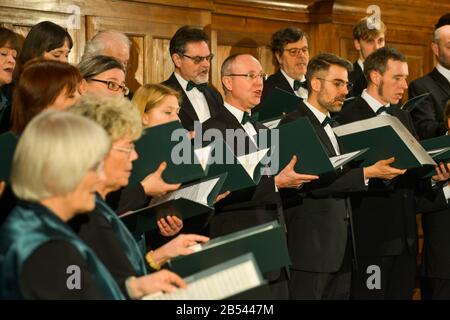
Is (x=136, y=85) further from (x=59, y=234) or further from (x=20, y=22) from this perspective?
(x=59, y=234)

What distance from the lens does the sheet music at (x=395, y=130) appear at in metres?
4.52

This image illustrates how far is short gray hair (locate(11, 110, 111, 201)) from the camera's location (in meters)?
2.17

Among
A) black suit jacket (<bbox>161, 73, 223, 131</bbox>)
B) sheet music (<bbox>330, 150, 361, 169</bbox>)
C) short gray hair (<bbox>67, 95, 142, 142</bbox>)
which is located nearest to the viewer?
short gray hair (<bbox>67, 95, 142, 142</bbox>)

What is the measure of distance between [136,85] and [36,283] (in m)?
4.11

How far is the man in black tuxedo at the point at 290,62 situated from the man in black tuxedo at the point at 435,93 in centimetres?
75

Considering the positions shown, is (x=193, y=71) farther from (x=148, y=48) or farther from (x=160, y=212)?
(x=160, y=212)

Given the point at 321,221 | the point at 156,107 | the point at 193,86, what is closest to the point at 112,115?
the point at 156,107

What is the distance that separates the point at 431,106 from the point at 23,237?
13.3 feet

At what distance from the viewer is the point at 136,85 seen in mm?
6137

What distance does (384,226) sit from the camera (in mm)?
5105

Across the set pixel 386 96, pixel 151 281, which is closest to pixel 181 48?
pixel 386 96

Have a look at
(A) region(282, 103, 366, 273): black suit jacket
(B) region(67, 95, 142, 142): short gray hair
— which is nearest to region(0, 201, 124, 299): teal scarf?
(B) region(67, 95, 142, 142): short gray hair

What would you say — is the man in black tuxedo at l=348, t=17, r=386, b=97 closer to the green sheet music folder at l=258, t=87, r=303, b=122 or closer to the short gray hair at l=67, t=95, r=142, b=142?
the green sheet music folder at l=258, t=87, r=303, b=122

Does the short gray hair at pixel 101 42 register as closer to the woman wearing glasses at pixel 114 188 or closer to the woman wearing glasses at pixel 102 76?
the woman wearing glasses at pixel 102 76
